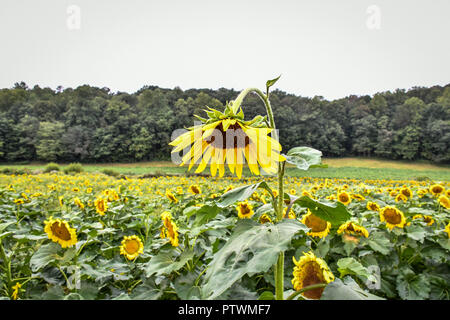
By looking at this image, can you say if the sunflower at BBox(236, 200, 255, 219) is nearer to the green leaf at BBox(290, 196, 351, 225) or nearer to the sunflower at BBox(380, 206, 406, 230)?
the green leaf at BBox(290, 196, 351, 225)

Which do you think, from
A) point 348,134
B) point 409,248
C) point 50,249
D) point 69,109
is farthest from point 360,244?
point 69,109

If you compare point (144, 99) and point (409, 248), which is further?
point (144, 99)

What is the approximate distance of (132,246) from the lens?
1.39m

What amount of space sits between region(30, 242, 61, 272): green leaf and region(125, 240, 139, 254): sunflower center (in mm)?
322

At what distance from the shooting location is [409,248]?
169 cm

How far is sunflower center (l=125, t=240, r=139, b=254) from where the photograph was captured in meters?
1.38

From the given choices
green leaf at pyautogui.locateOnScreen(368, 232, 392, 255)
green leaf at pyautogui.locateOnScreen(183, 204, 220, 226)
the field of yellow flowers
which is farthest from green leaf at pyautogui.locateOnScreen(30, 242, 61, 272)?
green leaf at pyautogui.locateOnScreen(368, 232, 392, 255)

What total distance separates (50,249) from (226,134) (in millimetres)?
1063

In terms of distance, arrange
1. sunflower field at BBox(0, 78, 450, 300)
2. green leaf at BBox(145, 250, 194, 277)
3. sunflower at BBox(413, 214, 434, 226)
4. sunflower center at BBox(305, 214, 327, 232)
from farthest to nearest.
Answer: sunflower at BBox(413, 214, 434, 226) → sunflower center at BBox(305, 214, 327, 232) → green leaf at BBox(145, 250, 194, 277) → sunflower field at BBox(0, 78, 450, 300)

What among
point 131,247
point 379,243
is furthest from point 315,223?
point 131,247

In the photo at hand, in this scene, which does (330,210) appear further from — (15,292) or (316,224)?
(15,292)

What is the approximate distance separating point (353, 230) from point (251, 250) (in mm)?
1235

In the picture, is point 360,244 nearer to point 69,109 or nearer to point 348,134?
point 348,134

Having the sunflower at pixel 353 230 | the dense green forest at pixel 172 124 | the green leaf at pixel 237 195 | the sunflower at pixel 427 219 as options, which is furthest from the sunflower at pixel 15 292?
the dense green forest at pixel 172 124
